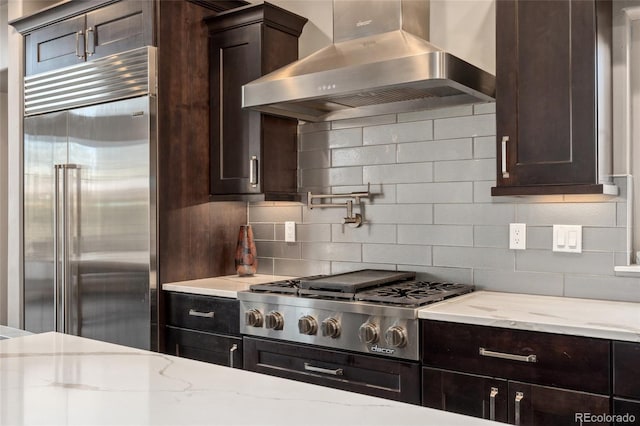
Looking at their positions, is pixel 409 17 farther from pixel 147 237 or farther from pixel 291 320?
pixel 147 237

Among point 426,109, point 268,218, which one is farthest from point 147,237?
point 426,109

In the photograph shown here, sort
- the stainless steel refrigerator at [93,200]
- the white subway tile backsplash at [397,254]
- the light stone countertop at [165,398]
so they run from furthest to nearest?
the stainless steel refrigerator at [93,200]
the white subway tile backsplash at [397,254]
the light stone countertop at [165,398]

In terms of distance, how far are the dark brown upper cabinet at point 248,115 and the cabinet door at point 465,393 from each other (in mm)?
1441

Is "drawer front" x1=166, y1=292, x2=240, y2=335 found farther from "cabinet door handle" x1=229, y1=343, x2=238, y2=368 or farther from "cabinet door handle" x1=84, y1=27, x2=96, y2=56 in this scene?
"cabinet door handle" x1=84, y1=27, x2=96, y2=56

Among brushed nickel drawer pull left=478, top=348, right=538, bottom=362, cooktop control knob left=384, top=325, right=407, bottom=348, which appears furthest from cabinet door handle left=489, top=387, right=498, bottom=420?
cooktop control knob left=384, top=325, right=407, bottom=348

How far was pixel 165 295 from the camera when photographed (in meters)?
3.30

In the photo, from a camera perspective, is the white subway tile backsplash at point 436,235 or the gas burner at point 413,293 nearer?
the gas burner at point 413,293

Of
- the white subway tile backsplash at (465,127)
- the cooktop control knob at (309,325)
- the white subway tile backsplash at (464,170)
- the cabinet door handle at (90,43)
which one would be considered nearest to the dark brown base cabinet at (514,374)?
the cooktop control knob at (309,325)

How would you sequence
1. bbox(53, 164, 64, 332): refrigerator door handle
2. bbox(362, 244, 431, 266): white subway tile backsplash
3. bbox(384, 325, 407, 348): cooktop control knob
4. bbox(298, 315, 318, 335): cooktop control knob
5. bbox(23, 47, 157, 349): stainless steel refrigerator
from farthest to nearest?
1. bbox(53, 164, 64, 332): refrigerator door handle
2. bbox(23, 47, 157, 349): stainless steel refrigerator
3. bbox(362, 244, 431, 266): white subway tile backsplash
4. bbox(298, 315, 318, 335): cooktop control knob
5. bbox(384, 325, 407, 348): cooktop control knob

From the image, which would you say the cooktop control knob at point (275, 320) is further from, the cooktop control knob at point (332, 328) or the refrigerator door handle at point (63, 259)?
the refrigerator door handle at point (63, 259)

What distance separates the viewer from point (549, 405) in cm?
211

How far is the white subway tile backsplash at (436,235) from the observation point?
3031 millimetres

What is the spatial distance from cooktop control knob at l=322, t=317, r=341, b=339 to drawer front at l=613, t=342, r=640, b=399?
1.04 metres

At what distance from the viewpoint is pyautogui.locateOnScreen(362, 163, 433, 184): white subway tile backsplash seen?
10.3 ft
